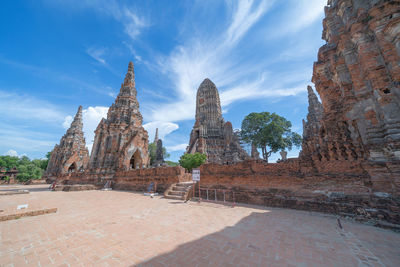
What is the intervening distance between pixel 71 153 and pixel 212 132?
114 ft

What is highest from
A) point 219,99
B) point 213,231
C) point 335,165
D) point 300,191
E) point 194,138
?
point 219,99

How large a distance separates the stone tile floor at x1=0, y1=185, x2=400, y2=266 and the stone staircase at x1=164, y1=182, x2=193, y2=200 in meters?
4.68

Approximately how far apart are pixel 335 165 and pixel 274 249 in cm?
470

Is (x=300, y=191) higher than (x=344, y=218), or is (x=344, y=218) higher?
(x=300, y=191)

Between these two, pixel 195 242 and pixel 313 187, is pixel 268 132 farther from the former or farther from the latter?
pixel 195 242

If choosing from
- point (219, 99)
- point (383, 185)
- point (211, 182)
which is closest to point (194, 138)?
point (219, 99)

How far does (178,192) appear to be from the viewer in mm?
10555

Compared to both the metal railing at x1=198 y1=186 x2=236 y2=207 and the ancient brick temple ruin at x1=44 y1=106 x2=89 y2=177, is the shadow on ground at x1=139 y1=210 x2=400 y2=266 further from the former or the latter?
the ancient brick temple ruin at x1=44 y1=106 x2=89 y2=177

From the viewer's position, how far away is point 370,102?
5.86 m

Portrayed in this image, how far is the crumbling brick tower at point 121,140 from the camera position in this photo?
64.8 ft

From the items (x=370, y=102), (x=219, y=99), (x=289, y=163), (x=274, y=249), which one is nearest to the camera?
(x=274, y=249)

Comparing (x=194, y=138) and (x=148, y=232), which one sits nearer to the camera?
(x=148, y=232)

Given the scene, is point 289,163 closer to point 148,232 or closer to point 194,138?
point 148,232

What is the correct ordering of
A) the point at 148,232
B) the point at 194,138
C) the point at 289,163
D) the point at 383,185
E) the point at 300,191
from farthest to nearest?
the point at 194,138 < the point at 289,163 < the point at 300,191 < the point at 383,185 < the point at 148,232
